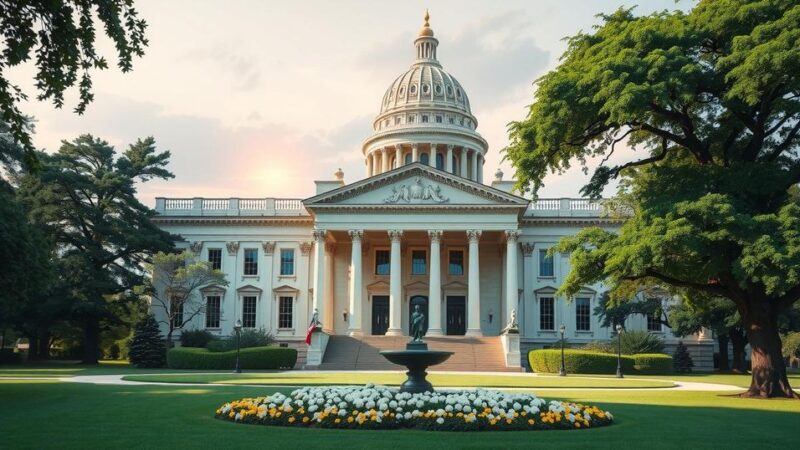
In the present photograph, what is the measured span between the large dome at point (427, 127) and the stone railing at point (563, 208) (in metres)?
17.4

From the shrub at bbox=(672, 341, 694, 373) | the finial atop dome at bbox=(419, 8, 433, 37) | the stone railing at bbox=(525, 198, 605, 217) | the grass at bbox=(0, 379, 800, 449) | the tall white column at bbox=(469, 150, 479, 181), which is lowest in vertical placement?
the shrub at bbox=(672, 341, 694, 373)

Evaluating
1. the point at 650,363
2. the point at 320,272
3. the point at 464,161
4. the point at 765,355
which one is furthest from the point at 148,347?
the point at 464,161

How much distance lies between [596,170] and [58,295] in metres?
38.5

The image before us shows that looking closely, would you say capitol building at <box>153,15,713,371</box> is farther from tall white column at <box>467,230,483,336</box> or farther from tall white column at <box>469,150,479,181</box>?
tall white column at <box>469,150,479,181</box>

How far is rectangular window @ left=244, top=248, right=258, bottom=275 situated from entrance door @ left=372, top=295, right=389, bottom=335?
33.1 feet

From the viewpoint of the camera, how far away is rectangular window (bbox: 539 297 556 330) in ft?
206

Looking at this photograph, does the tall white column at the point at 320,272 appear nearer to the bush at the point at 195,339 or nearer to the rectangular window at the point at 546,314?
the bush at the point at 195,339

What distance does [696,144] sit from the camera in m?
28.7

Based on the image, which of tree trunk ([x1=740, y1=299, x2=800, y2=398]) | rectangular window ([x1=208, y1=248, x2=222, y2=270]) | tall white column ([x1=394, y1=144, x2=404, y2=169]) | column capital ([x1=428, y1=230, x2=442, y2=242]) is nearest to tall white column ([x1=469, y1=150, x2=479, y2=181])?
tall white column ([x1=394, y1=144, x2=404, y2=169])

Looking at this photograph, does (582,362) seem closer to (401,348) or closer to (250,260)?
(401,348)

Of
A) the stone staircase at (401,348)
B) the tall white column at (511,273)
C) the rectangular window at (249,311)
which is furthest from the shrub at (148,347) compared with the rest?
the tall white column at (511,273)

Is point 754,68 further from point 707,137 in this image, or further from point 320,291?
point 320,291

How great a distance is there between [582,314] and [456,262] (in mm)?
10842

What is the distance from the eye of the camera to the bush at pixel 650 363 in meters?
47.9
